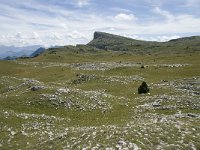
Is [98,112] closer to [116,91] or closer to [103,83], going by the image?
[116,91]

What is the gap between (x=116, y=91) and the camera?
2110 inches

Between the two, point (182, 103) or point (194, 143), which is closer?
point (194, 143)

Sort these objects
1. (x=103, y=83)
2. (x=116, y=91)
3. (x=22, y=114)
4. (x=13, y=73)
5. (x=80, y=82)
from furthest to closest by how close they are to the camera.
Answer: (x=13, y=73) → (x=80, y=82) → (x=103, y=83) → (x=116, y=91) → (x=22, y=114)

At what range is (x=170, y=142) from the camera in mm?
24203

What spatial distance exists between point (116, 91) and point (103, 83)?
766 centimetres

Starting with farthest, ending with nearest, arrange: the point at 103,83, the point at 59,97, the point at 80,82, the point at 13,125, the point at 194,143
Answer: the point at 80,82, the point at 103,83, the point at 59,97, the point at 13,125, the point at 194,143

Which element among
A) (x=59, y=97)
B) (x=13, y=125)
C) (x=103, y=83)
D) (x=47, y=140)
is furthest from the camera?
(x=103, y=83)

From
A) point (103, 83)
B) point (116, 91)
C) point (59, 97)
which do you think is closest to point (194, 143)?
point (59, 97)

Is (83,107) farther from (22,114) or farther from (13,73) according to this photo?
(13,73)

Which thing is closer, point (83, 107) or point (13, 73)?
point (83, 107)

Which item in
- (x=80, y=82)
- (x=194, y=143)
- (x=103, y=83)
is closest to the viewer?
(x=194, y=143)

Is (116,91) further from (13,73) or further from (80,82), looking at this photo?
(13,73)

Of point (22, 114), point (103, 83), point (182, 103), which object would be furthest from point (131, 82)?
point (22, 114)

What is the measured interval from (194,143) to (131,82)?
124 ft
